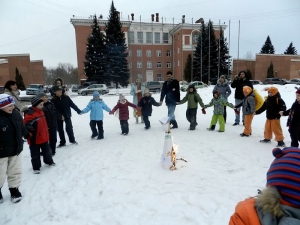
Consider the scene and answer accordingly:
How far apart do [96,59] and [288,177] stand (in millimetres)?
40983

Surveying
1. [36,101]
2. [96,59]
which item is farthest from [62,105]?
[96,59]

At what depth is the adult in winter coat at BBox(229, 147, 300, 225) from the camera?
4.29 feet

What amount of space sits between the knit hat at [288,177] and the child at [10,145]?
3990 mm

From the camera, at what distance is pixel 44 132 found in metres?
5.09

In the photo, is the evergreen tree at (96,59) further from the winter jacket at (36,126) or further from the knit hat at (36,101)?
the winter jacket at (36,126)

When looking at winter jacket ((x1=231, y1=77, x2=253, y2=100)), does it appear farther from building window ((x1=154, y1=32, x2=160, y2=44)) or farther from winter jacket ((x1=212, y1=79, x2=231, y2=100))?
building window ((x1=154, y1=32, x2=160, y2=44))

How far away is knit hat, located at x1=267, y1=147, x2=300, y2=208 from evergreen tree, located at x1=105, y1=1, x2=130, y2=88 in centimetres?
3907

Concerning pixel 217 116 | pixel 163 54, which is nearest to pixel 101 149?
pixel 217 116

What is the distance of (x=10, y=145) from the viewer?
12.5ft

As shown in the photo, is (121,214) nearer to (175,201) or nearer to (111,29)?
(175,201)

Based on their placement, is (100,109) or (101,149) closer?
(101,149)

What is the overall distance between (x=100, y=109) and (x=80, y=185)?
3645mm

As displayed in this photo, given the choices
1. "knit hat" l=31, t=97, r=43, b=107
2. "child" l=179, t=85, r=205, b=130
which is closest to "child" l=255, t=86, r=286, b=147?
"child" l=179, t=85, r=205, b=130

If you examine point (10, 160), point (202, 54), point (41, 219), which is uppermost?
point (202, 54)
